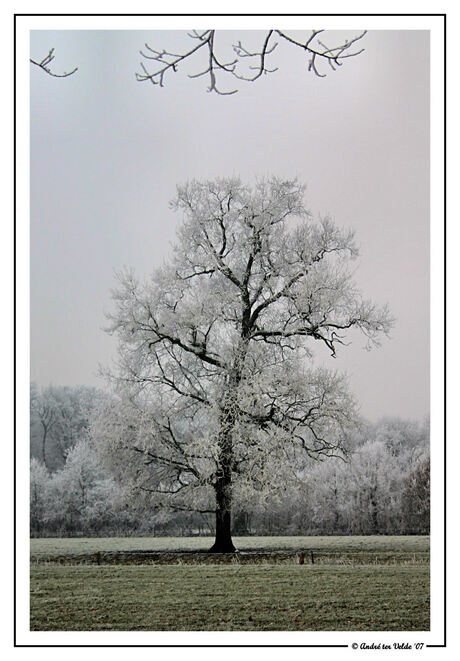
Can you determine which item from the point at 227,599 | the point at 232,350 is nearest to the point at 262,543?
the point at 227,599

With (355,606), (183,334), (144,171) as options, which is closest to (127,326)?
(183,334)

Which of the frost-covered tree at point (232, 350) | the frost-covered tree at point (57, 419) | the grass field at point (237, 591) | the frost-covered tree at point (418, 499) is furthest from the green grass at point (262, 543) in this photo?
the frost-covered tree at point (57, 419)

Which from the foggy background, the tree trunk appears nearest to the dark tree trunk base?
the tree trunk

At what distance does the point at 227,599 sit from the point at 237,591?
19 cm

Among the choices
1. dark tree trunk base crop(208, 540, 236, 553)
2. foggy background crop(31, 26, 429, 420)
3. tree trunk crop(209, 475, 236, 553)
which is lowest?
dark tree trunk base crop(208, 540, 236, 553)

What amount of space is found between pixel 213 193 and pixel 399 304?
2119 mm

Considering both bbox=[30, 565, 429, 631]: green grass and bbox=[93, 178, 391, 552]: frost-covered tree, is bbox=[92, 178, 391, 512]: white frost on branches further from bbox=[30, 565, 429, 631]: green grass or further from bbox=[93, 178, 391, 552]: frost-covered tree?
bbox=[30, 565, 429, 631]: green grass

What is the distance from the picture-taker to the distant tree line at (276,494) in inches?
277

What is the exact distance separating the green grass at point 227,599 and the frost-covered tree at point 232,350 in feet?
2.72

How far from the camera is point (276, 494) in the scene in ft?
23.7

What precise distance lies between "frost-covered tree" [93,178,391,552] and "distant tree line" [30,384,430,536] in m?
0.14

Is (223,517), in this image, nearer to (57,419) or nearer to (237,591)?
(237,591)

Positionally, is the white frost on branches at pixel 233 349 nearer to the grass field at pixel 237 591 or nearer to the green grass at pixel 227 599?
the grass field at pixel 237 591

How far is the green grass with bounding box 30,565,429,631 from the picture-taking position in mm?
5934
